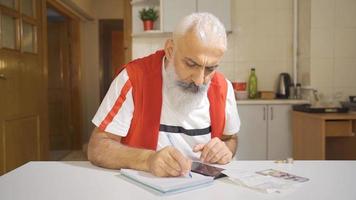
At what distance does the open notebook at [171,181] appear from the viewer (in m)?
0.83

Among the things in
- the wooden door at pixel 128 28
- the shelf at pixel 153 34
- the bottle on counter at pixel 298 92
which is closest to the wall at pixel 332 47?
the bottle on counter at pixel 298 92

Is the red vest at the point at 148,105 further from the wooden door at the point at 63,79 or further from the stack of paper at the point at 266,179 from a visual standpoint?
the wooden door at the point at 63,79

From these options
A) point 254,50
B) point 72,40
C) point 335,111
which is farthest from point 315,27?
point 72,40

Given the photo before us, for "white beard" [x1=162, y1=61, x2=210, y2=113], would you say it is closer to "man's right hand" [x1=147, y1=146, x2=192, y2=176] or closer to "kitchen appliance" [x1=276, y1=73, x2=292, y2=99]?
"man's right hand" [x1=147, y1=146, x2=192, y2=176]

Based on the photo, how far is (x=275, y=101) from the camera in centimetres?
303

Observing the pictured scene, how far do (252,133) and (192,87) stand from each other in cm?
197

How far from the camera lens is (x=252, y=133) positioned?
3066 millimetres

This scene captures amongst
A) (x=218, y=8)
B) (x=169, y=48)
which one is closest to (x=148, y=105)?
(x=169, y=48)

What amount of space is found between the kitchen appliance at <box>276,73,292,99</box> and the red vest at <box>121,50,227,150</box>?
6.98 ft

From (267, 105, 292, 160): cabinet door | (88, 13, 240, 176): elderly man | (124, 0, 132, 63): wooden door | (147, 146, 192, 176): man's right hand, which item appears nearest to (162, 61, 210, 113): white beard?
(88, 13, 240, 176): elderly man

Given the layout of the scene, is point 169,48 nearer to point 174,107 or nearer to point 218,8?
point 174,107

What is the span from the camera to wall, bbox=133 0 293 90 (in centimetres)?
344

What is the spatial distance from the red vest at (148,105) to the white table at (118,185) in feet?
0.83

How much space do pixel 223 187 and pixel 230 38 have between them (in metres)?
2.77
